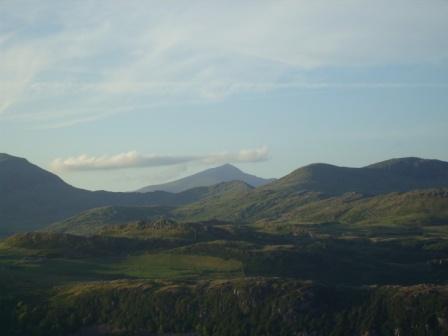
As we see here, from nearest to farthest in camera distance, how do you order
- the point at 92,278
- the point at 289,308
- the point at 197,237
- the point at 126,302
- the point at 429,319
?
the point at 429,319 < the point at 289,308 < the point at 126,302 < the point at 92,278 < the point at 197,237

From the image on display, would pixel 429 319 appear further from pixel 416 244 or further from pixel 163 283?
pixel 416 244

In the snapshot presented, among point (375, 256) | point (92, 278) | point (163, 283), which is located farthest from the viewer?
point (375, 256)

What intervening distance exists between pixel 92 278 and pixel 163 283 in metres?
23.4

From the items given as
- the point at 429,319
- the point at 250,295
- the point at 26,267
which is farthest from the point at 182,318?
the point at 26,267

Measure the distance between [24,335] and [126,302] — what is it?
15.5 m

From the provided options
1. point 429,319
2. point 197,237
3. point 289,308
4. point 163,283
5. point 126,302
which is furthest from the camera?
point 197,237

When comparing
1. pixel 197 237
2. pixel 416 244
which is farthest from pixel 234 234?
pixel 416 244

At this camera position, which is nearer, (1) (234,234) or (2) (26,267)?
(2) (26,267)

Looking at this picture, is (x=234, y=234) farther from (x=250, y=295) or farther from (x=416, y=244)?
(x=250, y=295)

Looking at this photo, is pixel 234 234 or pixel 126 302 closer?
pixel 126 302

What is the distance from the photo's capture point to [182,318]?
9638 centimetres

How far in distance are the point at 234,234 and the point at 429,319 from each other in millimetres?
106235

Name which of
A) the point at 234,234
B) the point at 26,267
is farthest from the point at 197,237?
the point at 26,267

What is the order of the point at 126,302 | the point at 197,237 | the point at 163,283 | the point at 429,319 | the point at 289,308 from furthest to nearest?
the point at 197,237 → the point at 163,283 → the point at 126,302 → the point at 289,308 → the point at 429,319
